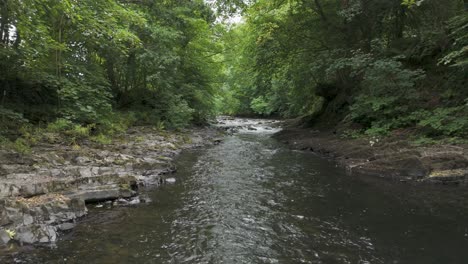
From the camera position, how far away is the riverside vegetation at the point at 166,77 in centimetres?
894

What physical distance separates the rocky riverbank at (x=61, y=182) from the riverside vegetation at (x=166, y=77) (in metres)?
0.04

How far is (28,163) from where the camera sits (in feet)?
27.2

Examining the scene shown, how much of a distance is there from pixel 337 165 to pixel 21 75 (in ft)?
38.9

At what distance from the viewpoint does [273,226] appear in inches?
254

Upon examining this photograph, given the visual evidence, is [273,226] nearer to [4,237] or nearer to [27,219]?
[27,219]

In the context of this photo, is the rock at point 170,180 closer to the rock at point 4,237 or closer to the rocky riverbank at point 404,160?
the rock at point 4,237

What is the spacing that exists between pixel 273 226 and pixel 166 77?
14.6m

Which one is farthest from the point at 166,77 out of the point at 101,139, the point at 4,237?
the point at 4,237

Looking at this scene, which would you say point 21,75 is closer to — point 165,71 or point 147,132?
point 147,132

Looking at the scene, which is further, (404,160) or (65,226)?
(404,160)

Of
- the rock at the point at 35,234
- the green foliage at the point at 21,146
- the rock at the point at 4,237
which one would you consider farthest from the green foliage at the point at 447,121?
the green foliage at the point at 21,146

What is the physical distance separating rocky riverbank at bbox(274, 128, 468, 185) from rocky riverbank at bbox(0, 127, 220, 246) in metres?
6.64

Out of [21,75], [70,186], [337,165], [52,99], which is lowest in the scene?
[337,165]

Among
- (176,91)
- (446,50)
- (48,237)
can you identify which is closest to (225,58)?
(176,91)
